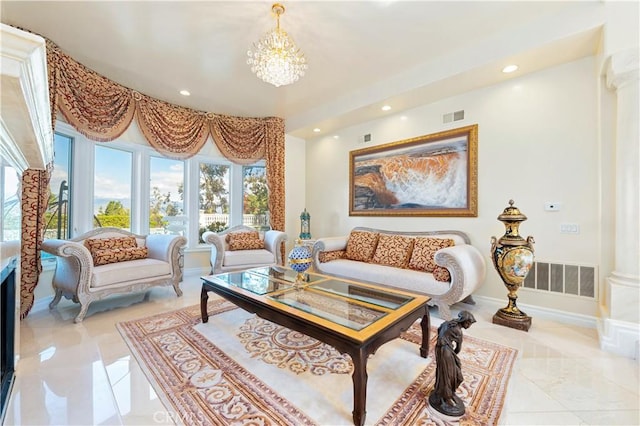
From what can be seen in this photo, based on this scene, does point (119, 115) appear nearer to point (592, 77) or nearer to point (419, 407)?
point (419, 407)

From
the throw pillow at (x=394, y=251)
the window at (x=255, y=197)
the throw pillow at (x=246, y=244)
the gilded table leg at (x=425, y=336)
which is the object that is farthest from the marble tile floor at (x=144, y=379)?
the window at (x=255, y=197)

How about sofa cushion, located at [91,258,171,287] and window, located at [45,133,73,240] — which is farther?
window, located at [45,133,73,240]

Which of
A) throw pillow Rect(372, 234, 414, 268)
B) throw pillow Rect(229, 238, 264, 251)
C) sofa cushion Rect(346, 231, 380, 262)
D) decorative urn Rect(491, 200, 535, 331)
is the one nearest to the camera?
decorative urn Rect(491, 200, 535, 331)

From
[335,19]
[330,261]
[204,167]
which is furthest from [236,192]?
[335,19]

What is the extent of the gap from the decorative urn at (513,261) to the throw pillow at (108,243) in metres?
4.30

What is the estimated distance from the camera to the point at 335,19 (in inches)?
97.9

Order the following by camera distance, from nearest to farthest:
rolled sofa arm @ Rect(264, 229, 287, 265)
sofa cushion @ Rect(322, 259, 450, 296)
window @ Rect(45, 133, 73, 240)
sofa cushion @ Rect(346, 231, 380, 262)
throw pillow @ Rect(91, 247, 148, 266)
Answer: sofa cushion @ Rect(322, 259, 450, 296)
throw pillow @ Rect(91, 247, 148, 266)
window @ Rect(45, 133, 73, 240)
sofa cushion @ Rect(346, 231, 380, 262)
rolled sofa arm @ Rect(264, 229, 287, 265)

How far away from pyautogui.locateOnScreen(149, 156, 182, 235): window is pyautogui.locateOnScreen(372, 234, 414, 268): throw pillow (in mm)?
3092

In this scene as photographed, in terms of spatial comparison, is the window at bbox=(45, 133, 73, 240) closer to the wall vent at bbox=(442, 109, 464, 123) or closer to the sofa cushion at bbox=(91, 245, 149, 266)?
the sofa cushion at bbox=(91, 245, 149, 266)

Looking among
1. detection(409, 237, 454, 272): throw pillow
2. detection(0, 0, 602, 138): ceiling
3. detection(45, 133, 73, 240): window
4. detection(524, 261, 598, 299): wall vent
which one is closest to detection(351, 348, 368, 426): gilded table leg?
detection(409, 237, 454, 272): throw pillow

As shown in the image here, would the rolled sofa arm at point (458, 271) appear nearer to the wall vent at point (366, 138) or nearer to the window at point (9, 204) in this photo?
the wall vent at point (366, 138)

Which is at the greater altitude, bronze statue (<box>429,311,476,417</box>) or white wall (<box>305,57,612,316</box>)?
white wall (<box>305,57,612,316</box>)

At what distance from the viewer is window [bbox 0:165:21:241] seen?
1404mm

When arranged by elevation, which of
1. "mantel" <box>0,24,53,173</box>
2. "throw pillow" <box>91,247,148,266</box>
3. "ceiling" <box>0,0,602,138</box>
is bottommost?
A: "throw pillow" <box>91,247,148,266</box>
